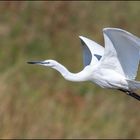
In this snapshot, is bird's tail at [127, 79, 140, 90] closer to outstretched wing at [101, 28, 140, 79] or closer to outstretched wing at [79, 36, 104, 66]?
outstretched wing at [101, 28, 140, 79]

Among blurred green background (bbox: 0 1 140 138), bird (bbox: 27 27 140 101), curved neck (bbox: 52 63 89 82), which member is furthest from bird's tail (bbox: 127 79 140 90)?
blurred green background (bbox: 0 1 140 138)

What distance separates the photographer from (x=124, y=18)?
987 cm

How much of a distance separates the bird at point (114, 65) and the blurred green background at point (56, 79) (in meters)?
2.09

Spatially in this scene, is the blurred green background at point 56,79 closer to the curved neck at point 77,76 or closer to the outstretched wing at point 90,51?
the outstretched wing at point 90,51

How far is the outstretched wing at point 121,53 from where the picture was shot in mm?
4465

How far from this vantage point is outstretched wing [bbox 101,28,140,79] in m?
4.46

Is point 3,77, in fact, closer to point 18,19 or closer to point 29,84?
point 29,84

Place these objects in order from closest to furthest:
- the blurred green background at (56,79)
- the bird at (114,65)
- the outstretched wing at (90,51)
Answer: the bird at (114,65), the outstretched wing at (90,51), the blurred green background at (56,79)

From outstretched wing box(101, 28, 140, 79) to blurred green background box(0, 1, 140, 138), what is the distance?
210 centimetres

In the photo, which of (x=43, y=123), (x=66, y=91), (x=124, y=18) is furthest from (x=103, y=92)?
(x=124, y=18)

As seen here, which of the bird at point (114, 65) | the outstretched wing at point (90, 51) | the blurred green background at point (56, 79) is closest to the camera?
the bird at point (114, 65)

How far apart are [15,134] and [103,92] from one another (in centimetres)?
125

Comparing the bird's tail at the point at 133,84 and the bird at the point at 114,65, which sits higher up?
the bird at the point at 114,65

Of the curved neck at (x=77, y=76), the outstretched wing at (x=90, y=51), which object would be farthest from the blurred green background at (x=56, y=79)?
the curved neck at (x=77, y=76)
